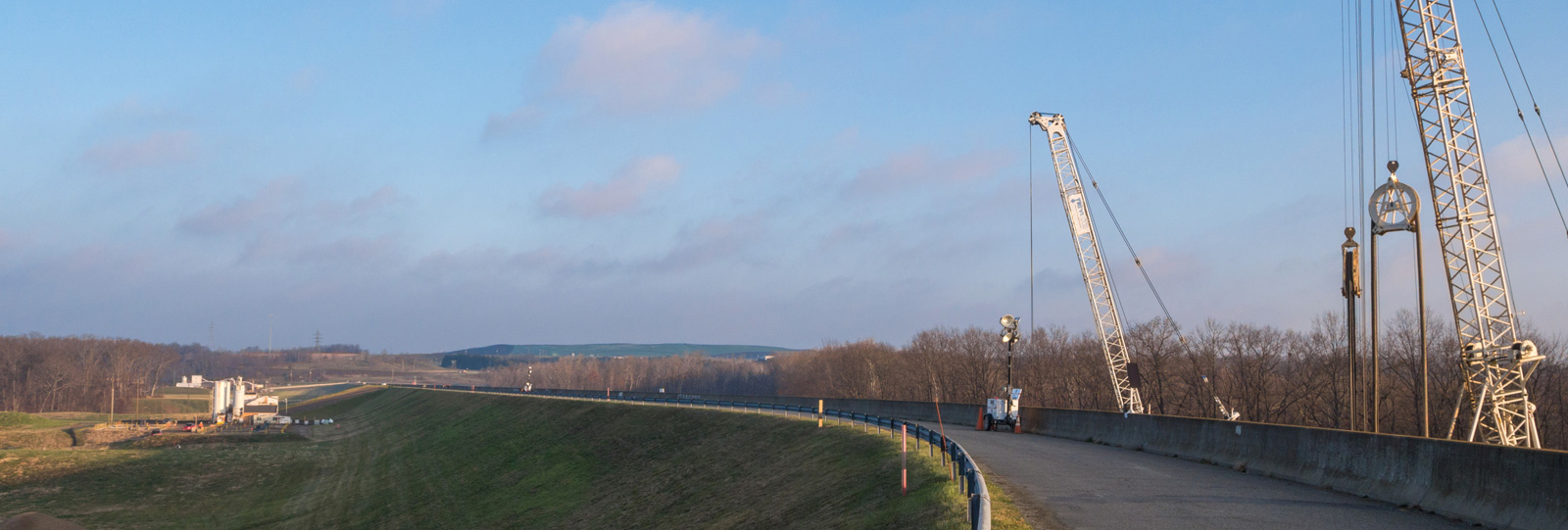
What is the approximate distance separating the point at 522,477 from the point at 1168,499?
37.7m

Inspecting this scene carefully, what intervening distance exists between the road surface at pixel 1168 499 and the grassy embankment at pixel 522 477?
6.11 ft

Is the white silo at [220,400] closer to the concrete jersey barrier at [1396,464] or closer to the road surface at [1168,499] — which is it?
the concrete jersey barrier at [1396,464]

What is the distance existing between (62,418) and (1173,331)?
139 metres

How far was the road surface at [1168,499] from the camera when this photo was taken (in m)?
14.1

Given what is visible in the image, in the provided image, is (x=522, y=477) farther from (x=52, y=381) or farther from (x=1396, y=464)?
(x=52, y=381)

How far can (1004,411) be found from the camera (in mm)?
39906

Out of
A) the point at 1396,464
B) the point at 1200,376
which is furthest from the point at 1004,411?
the point at 1200,376

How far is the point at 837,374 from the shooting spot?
491 feet

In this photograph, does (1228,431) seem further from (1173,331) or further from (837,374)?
(837,374)

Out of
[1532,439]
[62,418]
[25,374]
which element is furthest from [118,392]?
[1532,439]

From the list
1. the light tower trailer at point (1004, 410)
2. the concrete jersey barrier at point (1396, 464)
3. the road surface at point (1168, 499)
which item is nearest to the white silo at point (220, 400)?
the light tower trailer at point (1004, 410)

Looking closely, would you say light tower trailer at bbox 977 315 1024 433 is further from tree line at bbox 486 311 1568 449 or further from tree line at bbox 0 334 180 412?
tree line at bbox 0 334 180 412

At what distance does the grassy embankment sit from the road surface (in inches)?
73.4

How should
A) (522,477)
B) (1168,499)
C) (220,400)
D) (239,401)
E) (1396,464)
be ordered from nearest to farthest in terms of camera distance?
(1396,464), (1168,499), (522,477), (239,401), (220,400)
